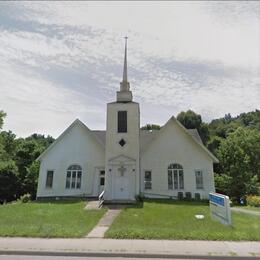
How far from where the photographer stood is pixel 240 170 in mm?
26703

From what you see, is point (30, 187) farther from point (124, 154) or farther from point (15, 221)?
point (15, 221)

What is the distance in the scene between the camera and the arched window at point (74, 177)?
80.0 feet

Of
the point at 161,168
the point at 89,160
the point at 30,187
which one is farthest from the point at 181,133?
the point at 30,187

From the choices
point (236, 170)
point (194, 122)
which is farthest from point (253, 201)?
point (194, 122)

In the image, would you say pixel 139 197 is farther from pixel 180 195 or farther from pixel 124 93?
pixel 124 93

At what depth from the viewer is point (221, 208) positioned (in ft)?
41.5

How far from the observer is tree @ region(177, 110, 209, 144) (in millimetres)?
57406

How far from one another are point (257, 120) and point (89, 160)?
78.9 meters

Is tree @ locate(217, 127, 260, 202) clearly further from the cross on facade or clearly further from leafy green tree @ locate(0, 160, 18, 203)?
leafy green tree @ locate(0, 160, 18, 203)

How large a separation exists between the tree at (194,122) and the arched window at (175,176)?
33.9 m

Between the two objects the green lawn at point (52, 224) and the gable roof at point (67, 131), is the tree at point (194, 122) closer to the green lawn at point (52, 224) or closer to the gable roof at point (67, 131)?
the gable roof at point (67, 131)

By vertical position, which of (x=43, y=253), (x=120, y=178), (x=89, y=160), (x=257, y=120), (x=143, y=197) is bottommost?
(x=43, y=253)

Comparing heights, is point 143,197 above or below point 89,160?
below

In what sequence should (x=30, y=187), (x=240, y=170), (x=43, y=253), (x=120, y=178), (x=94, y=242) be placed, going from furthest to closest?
(x=30, y=187), (x=240, y=170), (x=120, y=178), (x=94, y=242), (x=43, y=253)
